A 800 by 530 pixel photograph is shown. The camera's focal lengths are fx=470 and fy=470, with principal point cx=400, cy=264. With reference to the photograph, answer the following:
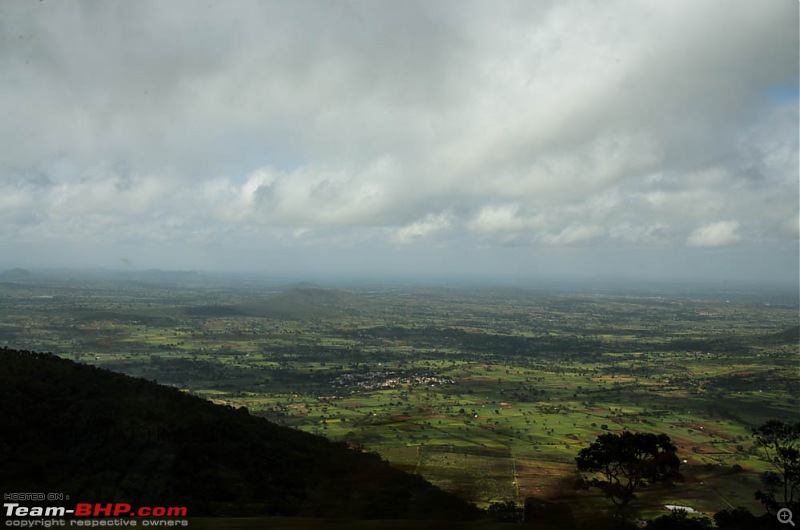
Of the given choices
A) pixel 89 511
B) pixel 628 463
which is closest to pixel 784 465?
pixel 628 463

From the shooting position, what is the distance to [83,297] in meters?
169

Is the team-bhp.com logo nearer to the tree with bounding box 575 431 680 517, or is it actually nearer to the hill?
the hill

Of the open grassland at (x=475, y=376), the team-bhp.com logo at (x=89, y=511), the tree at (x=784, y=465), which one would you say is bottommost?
the open grassland at (x=475, y=376)

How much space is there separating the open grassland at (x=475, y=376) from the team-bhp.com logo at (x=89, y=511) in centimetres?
574

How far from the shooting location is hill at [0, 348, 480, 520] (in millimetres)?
8219

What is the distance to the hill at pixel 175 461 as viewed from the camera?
8219 mm

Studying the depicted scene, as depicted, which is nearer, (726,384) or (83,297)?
(726,384)

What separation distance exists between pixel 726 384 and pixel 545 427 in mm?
45068

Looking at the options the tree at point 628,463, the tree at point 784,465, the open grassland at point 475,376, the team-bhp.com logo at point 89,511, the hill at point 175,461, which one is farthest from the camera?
the open grassland at point 475,376

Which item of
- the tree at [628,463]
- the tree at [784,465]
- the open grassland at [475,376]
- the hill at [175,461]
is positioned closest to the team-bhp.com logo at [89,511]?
the hill at [175,461]

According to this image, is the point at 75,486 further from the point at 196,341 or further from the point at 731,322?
the point at 731,322

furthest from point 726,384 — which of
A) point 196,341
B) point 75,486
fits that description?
point 196,341

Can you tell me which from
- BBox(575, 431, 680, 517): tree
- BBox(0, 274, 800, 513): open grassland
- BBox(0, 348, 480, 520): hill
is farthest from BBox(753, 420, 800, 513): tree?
BBox(0, 348, 480, 520): hill

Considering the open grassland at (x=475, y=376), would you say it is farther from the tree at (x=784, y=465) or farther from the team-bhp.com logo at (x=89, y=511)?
the team-bhp.com logo at (x=89, y=511)
